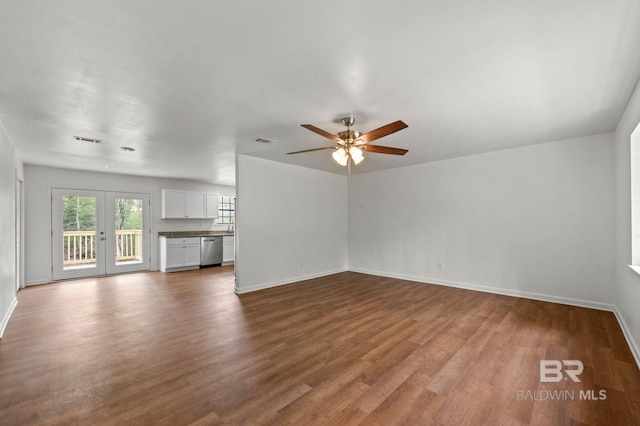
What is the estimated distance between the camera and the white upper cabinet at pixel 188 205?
7664 millimetres

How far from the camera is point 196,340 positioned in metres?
3.09

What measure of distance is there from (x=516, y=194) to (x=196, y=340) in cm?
511

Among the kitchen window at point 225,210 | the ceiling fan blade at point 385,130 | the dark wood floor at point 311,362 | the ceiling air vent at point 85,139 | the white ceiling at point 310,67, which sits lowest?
the dark wood floor at point 311,362

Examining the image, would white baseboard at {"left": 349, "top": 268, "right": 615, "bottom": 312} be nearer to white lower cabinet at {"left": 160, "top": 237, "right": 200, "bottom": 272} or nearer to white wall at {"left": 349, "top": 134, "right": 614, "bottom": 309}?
→ white wall at {"left": 349, "top": 134, "right": 614, "bottom": 309}

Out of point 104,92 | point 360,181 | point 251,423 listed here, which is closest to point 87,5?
point 104,92

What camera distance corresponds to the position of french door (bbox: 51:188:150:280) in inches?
248

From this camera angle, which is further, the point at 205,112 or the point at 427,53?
the point at 205,112

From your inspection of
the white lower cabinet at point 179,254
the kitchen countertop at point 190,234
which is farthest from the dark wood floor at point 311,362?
the kitchen countertop at point 190,234

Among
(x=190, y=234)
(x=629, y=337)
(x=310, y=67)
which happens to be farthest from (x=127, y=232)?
(x=629, y=337)

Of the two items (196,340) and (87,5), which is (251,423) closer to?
(196,340)

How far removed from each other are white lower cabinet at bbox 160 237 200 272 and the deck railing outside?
602 mm

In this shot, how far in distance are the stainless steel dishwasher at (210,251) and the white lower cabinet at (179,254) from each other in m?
0.11

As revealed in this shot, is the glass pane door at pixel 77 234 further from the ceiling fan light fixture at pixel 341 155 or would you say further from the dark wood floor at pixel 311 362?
the ceiling fan light fixture at pixel 341 155

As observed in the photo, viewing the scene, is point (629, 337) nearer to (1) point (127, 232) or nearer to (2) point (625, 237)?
(2) point (625, 237)
